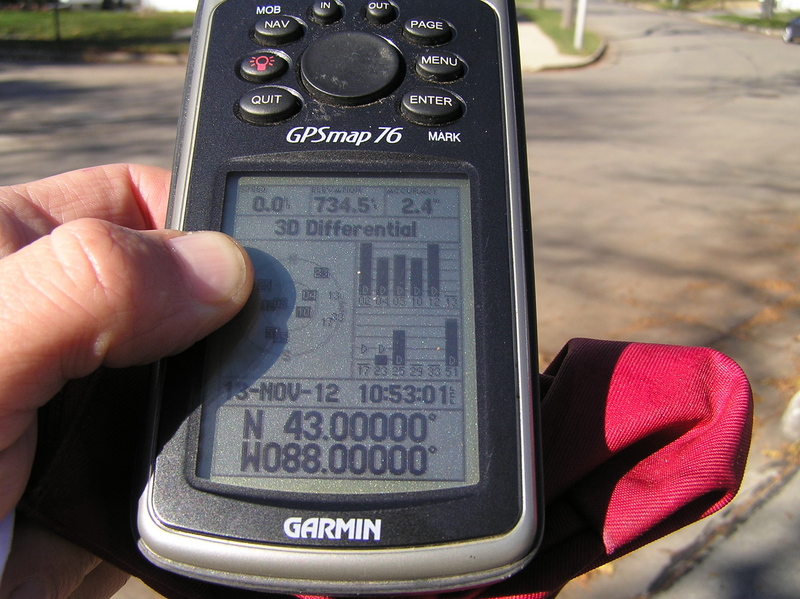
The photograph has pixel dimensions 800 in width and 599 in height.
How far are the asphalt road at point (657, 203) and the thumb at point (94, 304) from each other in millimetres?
1812

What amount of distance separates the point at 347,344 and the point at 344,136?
17.6 inches

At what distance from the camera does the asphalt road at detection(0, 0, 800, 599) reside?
274 cm

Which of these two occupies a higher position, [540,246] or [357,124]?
[357,124]

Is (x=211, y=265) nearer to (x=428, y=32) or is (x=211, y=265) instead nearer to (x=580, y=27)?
(x=428, y=32)

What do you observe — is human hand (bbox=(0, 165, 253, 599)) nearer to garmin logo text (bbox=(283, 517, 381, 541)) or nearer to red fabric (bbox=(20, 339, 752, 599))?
red fabric (bbox=(20, 339, 752, 599))

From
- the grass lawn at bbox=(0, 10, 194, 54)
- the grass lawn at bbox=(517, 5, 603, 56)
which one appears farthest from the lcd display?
the grass lawn at bbox=(517, 5, 603, 56)

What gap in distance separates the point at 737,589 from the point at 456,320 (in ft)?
5.71

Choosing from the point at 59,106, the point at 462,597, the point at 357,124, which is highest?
the point at 357,124

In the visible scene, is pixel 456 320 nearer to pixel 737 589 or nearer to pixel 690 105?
pixel 737 589

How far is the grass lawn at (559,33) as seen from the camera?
15594 millimetres

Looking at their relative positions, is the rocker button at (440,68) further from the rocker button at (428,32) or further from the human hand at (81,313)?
the human hand at (81,313)

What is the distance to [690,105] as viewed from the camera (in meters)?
9.70

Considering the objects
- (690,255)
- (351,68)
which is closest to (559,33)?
(690,255)

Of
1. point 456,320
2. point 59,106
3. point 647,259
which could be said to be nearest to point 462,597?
point 456,320
